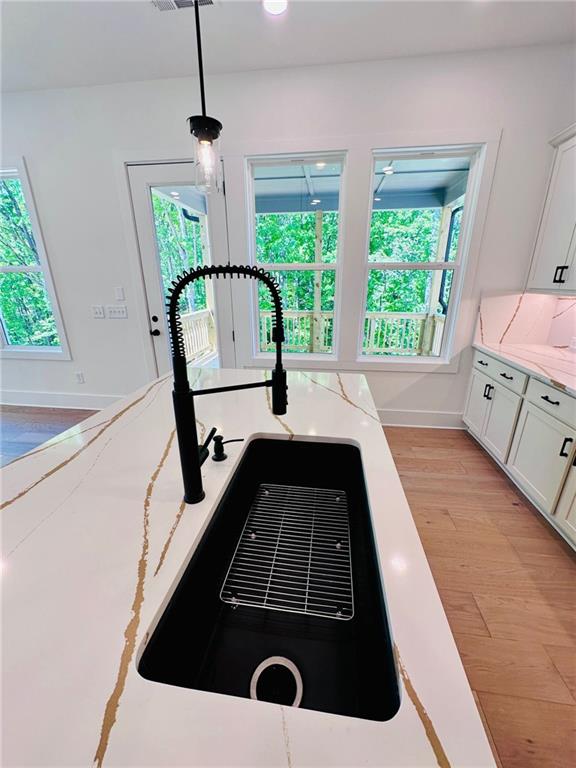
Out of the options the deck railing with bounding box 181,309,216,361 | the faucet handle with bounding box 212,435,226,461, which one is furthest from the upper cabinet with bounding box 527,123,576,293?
the deck railing with bounding box 181,309,216,361

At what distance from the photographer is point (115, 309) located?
9.90ft

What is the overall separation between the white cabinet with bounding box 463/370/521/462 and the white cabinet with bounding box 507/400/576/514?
78 millimetres

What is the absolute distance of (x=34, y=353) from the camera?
3314 mm

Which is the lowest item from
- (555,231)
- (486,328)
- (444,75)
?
(486,328)

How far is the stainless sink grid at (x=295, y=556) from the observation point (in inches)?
27.7

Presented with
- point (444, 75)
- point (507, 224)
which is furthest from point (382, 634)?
point (444, 75)

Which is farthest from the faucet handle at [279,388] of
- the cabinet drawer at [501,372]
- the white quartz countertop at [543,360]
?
the cabinet drawer at [501,372]

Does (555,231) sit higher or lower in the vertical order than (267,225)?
lower

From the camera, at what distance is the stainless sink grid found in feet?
2.31

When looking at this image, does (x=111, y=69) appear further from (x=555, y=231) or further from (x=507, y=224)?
(x=555, y=231)

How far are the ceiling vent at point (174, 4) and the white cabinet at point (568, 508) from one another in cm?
320

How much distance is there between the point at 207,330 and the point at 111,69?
99.0 inches

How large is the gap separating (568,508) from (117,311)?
3747 mm

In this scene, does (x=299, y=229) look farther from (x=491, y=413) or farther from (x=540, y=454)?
(x=540, y=454)
